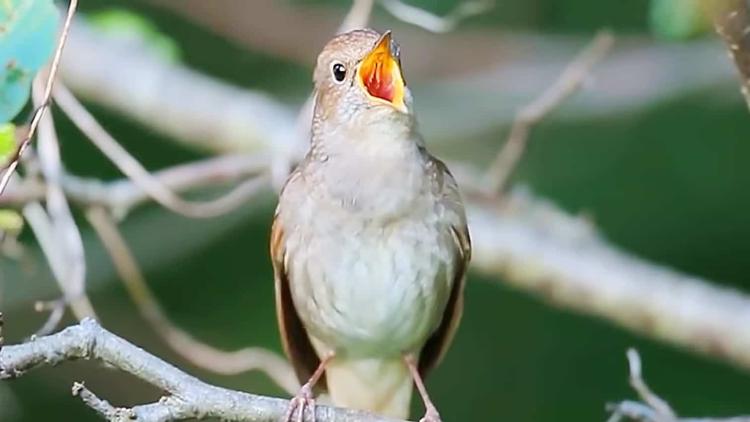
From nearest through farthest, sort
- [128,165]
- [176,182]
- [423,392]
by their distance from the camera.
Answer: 1. [423,392]
2. [128,165]
3. [176,182]

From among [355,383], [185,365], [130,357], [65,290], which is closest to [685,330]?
[355,383]

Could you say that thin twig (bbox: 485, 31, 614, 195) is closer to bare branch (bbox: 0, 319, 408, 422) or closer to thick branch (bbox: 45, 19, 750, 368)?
thick branch (bbox: 45, 19, 750, 368)

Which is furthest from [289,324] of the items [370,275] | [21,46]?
[21,46]

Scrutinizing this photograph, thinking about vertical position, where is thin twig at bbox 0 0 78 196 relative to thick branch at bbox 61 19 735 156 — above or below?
above

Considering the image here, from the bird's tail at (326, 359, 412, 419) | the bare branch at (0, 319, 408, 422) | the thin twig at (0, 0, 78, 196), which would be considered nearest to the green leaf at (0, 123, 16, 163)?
the thin twig at (0, 0, 78, 196)

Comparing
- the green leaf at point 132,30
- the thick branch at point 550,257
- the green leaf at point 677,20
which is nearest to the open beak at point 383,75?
the green leaf at point 677,20

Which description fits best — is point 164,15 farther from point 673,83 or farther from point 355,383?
point 355,383

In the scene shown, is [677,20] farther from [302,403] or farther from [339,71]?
[302,403]

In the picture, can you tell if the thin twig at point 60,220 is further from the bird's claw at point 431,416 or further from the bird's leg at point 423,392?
the bird's claw at point 431,416

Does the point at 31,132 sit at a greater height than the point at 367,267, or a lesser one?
greater
